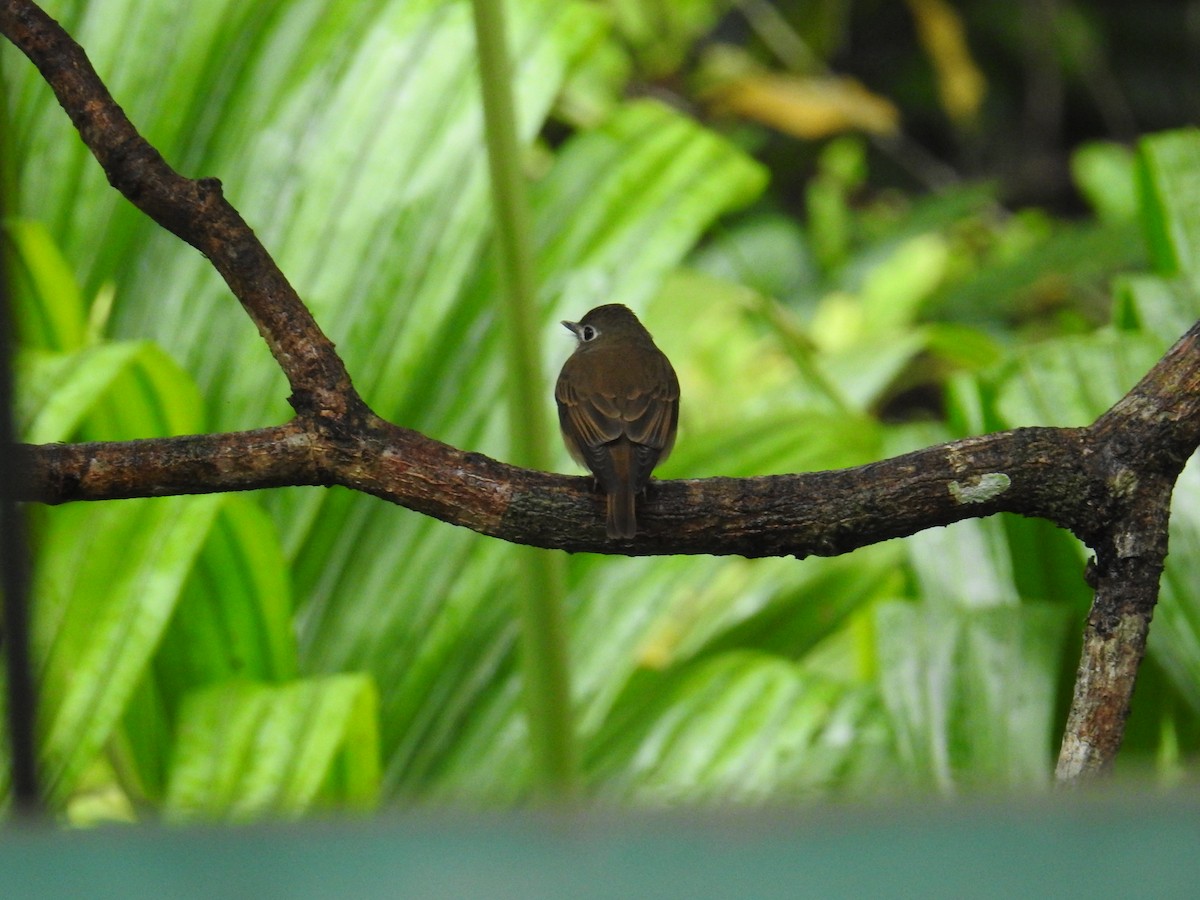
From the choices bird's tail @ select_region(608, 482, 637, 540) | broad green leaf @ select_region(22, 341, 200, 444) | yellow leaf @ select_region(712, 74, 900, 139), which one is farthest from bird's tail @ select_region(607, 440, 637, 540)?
yellow leaf @ select_region(712, 74, 900, 139)

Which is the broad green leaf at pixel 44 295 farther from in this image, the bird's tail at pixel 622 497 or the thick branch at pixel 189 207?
the bird's tail at pixel 622 497

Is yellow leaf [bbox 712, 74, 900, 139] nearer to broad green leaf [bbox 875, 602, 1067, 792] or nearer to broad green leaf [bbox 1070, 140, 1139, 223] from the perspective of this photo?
broad green leaf [bbox 1070, 140, 1139, 223]

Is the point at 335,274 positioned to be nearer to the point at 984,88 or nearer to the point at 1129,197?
the point at 1129,197

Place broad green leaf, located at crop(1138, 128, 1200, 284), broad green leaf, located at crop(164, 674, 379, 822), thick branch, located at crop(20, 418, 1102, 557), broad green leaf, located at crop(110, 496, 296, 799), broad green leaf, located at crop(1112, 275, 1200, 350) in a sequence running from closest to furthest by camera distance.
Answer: thick branch, located at crop(20, 418, 1102, 557) < broad green leaf, located at crop(164, 674, 379, 822) < broad green leaf, located at crop(110, 496, 296, 799) < broad green leaf, located at crop(1112, 275, 1200, 350) < broad green leaf, located at crop(1138, 128, 1200, 284)

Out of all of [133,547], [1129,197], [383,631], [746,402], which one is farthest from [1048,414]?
[1129,197]

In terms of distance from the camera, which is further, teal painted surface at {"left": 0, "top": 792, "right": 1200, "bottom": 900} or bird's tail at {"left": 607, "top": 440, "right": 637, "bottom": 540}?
bird's tail at {"left": 607, "top": 440, "right": 637, "bottom": 540}

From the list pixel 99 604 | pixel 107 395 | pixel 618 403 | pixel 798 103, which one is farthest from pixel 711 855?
pixel 798 103

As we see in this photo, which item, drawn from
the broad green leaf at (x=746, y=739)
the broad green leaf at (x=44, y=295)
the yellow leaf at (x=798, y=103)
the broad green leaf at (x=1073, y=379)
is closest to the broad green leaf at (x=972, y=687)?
the broad green leaf at (x=746, y=739)
